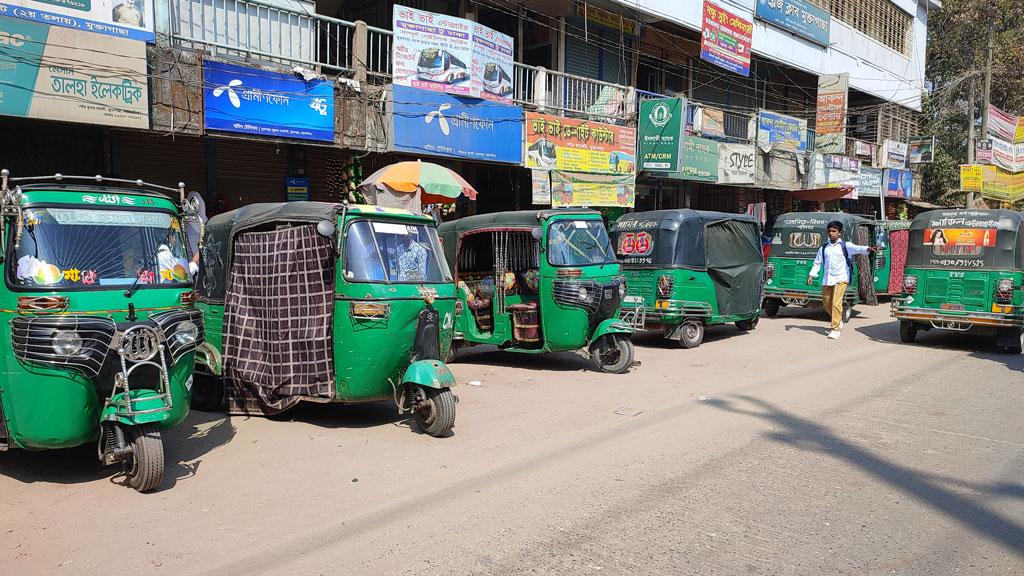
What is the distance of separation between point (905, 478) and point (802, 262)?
10909 millimetres

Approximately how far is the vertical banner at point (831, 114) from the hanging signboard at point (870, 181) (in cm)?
259

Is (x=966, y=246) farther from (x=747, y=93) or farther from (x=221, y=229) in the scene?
(x=747, y=93)

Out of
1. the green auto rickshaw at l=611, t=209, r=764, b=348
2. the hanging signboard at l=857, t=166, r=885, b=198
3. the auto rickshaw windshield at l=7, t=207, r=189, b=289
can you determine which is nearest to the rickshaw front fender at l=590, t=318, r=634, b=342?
the green auto rickshaw at l=611, t=209, r=764, b=348

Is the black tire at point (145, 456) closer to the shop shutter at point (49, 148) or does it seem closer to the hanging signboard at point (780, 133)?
the shop shutter at point (49, 148)

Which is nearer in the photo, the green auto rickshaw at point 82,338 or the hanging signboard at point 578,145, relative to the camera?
the green auto rickshaw at point 82,338

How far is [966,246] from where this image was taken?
1146cm

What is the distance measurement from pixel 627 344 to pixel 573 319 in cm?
82

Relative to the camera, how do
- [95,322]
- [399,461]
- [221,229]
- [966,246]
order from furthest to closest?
[966,246] → [221,229] → [399,461] → [95,322]

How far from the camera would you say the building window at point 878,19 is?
26.6m

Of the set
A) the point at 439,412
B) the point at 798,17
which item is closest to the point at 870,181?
the point at 798,17

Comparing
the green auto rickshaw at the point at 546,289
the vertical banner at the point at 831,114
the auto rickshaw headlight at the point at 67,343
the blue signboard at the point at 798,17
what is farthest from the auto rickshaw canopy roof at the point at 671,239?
the vertical banner at the point at 831,114

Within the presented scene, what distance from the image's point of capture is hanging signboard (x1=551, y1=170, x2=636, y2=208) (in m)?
15.7

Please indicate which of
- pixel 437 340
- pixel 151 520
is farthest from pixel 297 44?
pixel 151 520

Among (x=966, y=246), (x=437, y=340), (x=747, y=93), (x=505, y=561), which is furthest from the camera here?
(x=747, y=93)
